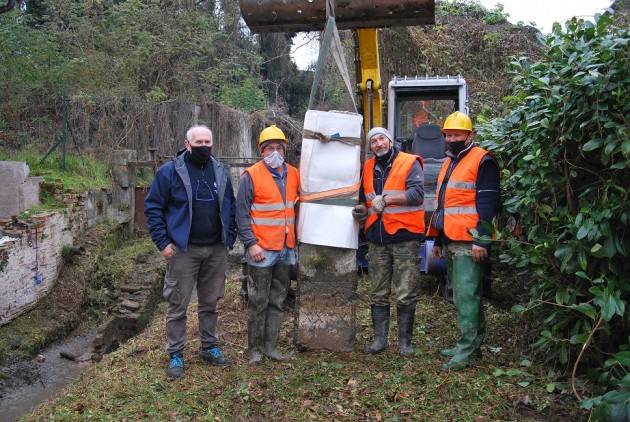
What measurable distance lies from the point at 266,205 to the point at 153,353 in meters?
1.89

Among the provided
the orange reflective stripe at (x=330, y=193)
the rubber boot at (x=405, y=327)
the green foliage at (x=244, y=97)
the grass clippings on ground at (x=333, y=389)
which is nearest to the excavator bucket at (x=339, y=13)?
the orange reflective stripe at (x=330, y=193)

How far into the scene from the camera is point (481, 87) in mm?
16797

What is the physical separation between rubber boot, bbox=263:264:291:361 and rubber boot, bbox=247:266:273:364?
0.05 m

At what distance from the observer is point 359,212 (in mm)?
4922

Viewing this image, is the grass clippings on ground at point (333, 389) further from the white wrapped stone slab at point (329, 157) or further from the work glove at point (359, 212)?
the white wrapped stone slab at point (329, 157)

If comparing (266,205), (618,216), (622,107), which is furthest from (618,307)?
(266,205)

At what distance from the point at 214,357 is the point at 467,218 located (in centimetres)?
241

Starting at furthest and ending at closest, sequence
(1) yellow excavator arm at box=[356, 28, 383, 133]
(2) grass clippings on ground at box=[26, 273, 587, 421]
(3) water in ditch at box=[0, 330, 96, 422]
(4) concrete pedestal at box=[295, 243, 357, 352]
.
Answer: (1) yellow excavator arm at box=[356, 28, 383, 133] < (3) water in ditch at box=[0, 330, 96, 422] < (4) concrete pedestal at box=[295, 243, 357, 352] < (2) grass clippings on ground at box=[26, 273, 587, 421]

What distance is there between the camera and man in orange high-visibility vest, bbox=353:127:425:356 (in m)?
4.81

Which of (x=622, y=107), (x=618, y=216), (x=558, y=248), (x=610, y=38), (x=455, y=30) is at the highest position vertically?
(x=455, y=30)

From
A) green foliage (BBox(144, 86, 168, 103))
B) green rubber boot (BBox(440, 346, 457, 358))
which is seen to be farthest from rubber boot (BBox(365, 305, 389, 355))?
green foliage (BBox(144, 86, 168, 103))

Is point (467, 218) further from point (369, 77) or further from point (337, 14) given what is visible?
point (369, 77)

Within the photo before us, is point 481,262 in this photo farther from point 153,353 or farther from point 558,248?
point 153,353

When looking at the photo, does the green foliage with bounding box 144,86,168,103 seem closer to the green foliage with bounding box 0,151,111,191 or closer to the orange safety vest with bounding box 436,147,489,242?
the green foliage with bounding box 0,151,111,191
